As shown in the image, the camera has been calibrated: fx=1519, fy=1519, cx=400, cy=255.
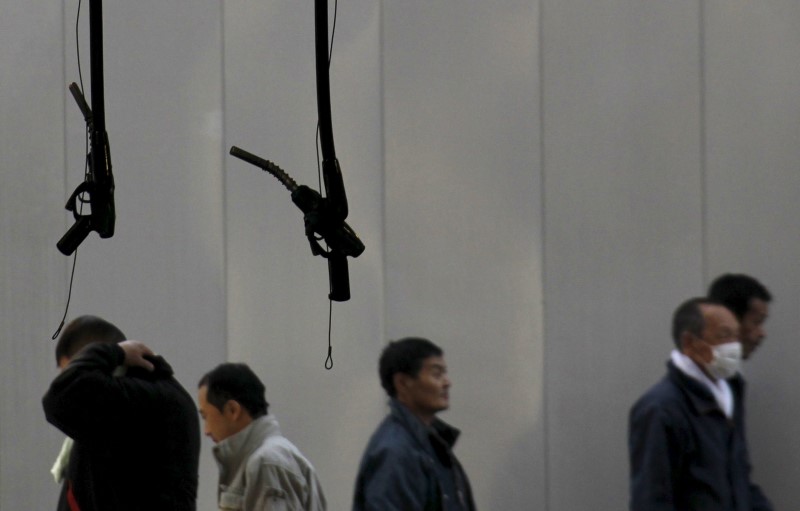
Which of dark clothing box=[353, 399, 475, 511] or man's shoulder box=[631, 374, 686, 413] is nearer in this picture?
dark clothing box=[353, 399, 475, 511]

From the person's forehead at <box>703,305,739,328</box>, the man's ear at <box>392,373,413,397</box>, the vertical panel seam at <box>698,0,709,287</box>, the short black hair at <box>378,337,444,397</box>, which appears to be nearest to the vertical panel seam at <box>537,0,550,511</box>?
the vertical panel seam at <box>698,0,709,287</box>

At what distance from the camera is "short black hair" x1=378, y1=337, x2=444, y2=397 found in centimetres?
471

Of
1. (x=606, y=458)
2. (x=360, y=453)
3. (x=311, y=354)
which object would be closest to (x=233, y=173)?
(x=311, y=354)

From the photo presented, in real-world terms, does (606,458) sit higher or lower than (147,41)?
lower

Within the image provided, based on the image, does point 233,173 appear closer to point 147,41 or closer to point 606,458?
point 147,41

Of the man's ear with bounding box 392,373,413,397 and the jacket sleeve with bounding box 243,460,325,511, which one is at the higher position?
the man's ear with bounding box 392,373,413,397

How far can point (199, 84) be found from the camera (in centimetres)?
619

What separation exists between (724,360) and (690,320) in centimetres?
18

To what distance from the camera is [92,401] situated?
4242 mm

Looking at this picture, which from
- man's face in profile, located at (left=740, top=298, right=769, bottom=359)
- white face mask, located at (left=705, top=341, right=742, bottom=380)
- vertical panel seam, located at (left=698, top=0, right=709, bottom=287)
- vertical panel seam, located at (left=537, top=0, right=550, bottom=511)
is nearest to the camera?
white face mask, located at (left=705, top=341, right=742, bottom=380)

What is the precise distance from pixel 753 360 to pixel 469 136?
137 centimetres

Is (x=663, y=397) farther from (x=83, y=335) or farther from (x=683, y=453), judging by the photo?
(x=83, y=335)

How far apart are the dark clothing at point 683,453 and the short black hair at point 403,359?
71 cm

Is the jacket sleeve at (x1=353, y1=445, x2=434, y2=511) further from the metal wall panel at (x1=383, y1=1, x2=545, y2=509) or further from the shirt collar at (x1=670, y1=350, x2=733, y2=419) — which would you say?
the metal wall panel at (x1=383, y1=1, x2=545, y2=509)
